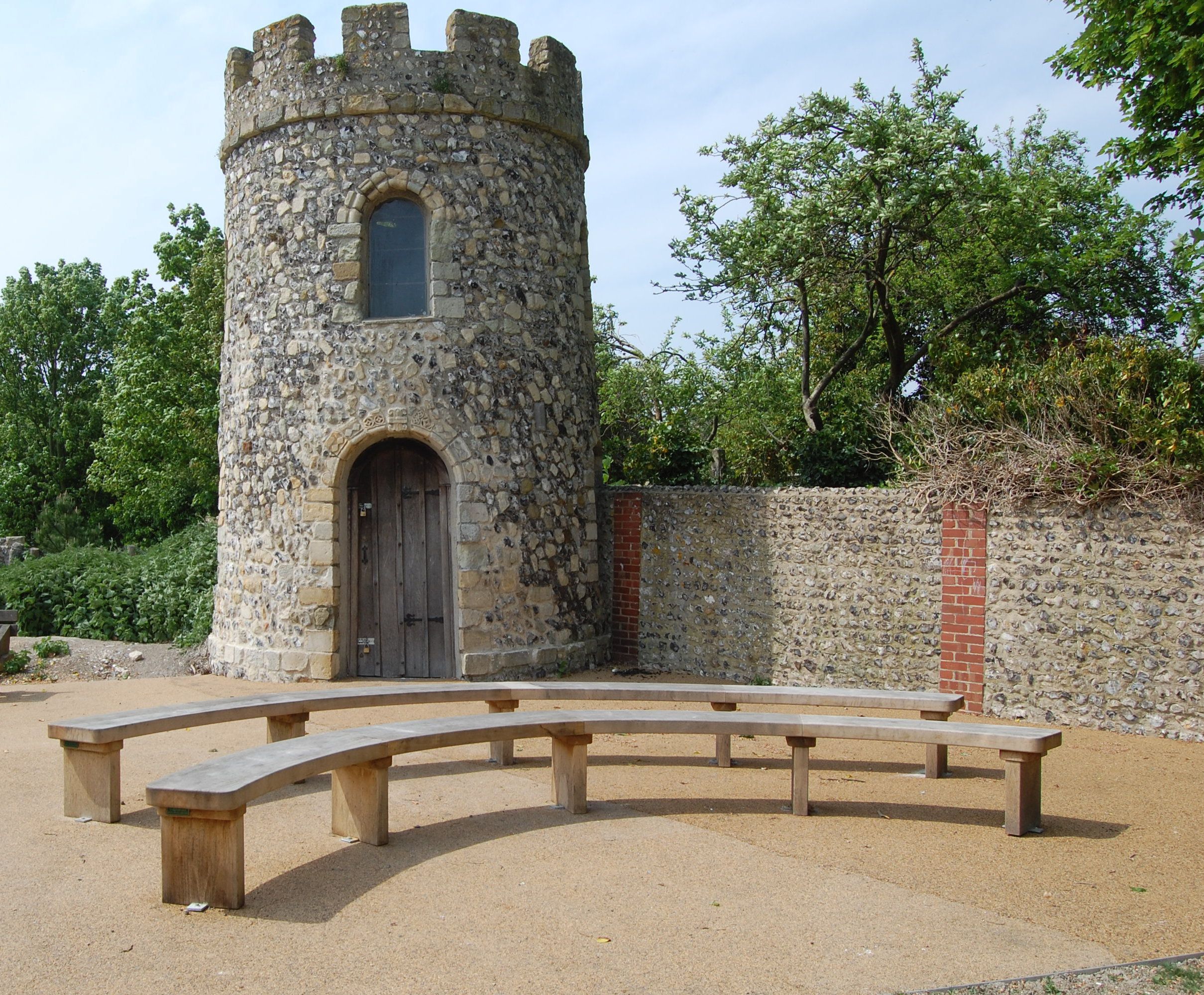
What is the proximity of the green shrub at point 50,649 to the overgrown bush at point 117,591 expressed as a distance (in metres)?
2.20

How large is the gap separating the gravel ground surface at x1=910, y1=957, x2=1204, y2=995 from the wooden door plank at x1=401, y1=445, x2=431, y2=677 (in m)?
7.54

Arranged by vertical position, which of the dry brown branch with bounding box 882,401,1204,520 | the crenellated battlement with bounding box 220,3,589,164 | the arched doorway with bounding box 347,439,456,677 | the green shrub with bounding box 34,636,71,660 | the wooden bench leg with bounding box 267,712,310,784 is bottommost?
the green shrub with bounding box 34,636,71,660

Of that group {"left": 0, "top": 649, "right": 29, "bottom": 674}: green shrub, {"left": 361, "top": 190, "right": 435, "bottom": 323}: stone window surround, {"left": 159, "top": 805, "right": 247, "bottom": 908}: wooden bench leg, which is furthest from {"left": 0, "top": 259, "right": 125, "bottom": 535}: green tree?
{"left": 159, "top": 805, "right": 247, "bottom": 908}: wooden bench leg

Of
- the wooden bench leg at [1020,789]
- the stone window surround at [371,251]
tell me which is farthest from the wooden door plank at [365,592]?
the wooden bench leg at [1020,789]

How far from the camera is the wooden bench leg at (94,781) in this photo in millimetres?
5309

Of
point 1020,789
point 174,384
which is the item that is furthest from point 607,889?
point 174,384

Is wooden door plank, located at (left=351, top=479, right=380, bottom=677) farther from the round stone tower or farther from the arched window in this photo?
the arched window

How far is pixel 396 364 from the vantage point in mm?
10195

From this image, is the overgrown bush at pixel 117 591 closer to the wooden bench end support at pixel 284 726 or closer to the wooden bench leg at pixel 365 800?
the wooden bench end support at pixel 284 726

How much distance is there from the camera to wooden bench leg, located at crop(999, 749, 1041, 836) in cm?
533

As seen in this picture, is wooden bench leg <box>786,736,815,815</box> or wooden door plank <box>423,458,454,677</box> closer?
wooden bench leg <box>786,736,815,815</box>

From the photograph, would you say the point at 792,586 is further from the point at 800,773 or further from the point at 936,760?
the point at 800,773

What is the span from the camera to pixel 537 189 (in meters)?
10.8

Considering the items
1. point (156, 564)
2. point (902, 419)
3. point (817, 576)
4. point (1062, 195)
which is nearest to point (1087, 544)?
point (817, 576)
